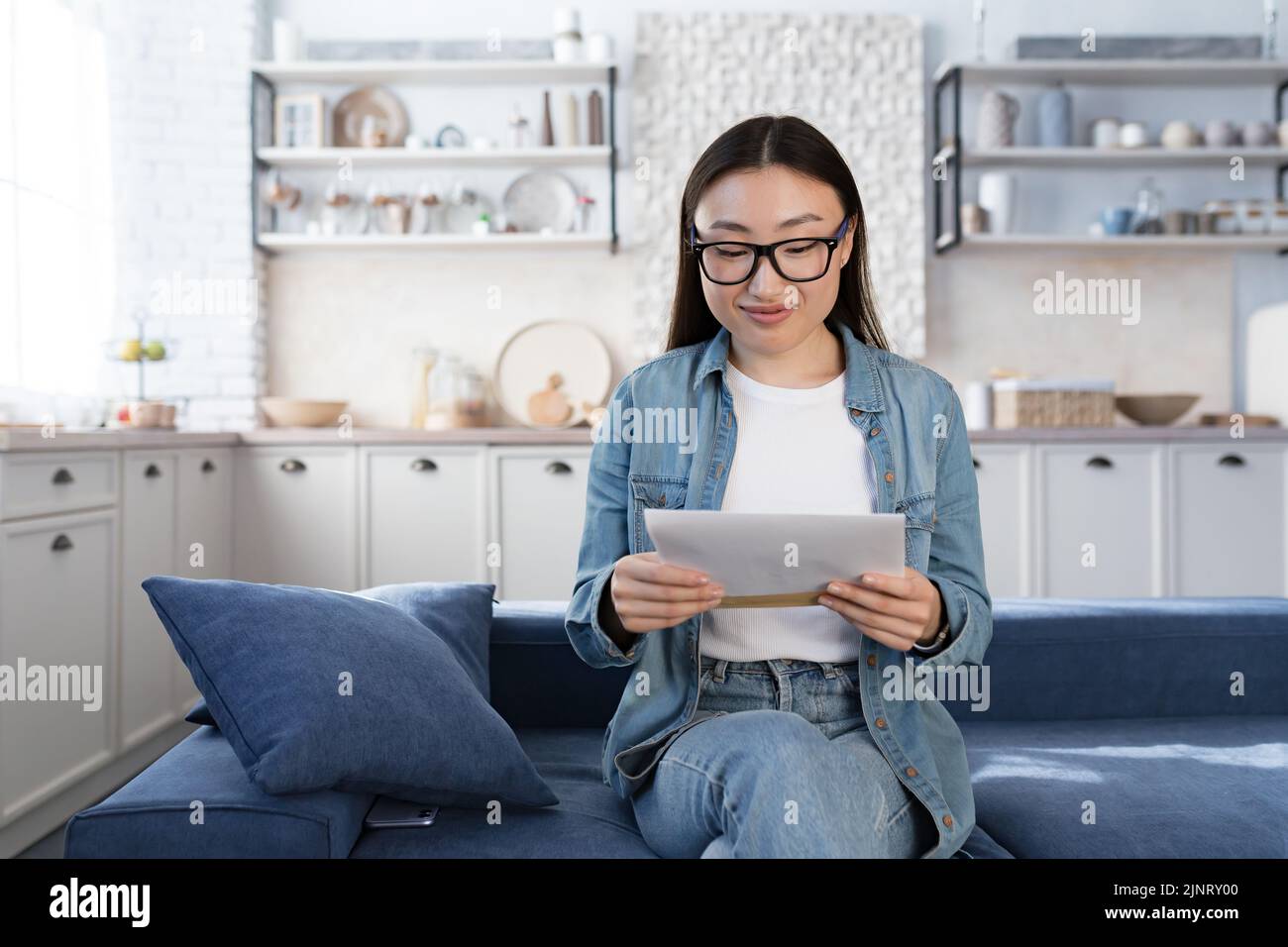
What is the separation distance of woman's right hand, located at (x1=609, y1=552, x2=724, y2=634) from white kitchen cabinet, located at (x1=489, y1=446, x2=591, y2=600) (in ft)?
9.06

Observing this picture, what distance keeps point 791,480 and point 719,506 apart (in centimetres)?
10

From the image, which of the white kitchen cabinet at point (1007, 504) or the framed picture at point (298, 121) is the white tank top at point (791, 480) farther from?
the framed picture at point (298, 121)

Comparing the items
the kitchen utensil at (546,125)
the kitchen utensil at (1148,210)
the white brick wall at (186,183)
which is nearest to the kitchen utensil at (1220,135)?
the kitchen utensil at (1148,210)

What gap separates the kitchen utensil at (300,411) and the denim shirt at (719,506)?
9.59ft

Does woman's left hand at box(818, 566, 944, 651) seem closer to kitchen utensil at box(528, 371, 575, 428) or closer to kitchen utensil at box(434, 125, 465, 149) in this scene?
kitchen utensil at box(528, 371, 575, 428)

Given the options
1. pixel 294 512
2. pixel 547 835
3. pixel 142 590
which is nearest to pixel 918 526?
pixel 547 835

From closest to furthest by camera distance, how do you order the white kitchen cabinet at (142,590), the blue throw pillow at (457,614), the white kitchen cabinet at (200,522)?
the blue throw pillow at (457,614), the white kitchen cabinet at (142,590), the white kitchen cabinet at (200,522)

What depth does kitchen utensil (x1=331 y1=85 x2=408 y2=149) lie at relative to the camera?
4473 mm

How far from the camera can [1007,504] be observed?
394 cm

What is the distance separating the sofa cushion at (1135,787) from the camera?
137 centimetres

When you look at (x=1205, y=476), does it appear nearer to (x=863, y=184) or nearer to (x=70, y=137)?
(x=863, y=184)

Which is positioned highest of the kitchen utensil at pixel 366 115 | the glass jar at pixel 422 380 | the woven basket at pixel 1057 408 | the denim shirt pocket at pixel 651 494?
the kitchen utensil at pixel 366 115
